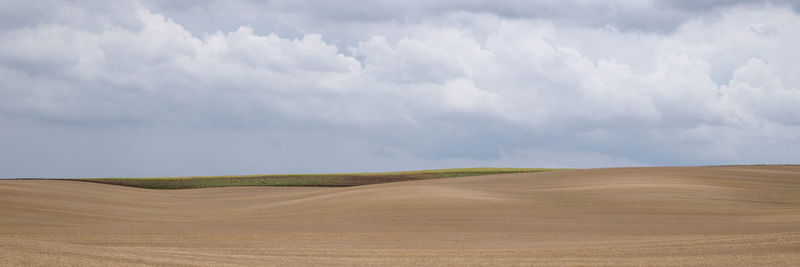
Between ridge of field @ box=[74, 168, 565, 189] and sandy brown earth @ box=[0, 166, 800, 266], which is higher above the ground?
ridge of field @ box=[74, 168, 565, 189]

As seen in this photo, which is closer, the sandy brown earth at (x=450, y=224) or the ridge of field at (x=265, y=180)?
the sandy brown earth at (x=450, y=224)

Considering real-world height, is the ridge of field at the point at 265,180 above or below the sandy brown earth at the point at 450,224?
above

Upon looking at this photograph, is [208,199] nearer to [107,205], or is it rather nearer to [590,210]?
[107,205]

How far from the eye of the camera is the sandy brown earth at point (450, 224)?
47.3ft

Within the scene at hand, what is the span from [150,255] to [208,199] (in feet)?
95.5

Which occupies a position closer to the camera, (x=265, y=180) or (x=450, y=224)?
(x=450, y=224)

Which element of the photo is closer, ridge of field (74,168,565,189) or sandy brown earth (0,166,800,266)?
sandy brown earth (0,166,800,266)

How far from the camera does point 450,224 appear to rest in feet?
79.5

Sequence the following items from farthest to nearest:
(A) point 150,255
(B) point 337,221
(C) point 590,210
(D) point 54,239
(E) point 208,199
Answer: (E) point 208,199, (C) point 590,210, (B) point 337,221, (D) point 54,239, (A) point 150,255

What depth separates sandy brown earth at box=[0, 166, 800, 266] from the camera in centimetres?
1441

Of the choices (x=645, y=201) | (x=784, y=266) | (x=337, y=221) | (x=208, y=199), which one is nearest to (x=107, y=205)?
(x=208, y=199)

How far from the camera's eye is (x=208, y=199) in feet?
137

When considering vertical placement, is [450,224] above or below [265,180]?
below

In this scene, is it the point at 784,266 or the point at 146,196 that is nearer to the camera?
the point at 784,266
